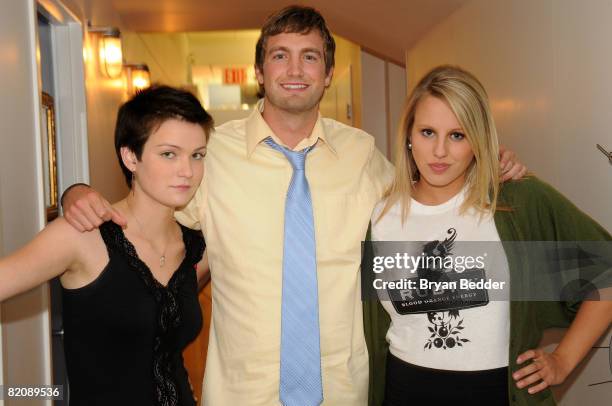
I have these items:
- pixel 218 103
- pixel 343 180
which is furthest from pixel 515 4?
pixel 218 103

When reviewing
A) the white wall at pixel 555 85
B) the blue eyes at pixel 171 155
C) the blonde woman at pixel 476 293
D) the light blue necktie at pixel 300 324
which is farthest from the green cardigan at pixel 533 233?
the blue eyes at pixel 171 155

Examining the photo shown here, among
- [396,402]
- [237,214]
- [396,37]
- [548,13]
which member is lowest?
[396,402]

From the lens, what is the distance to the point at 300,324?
195cm

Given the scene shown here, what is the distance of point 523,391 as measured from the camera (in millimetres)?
1737

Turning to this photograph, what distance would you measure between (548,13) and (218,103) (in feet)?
29.5

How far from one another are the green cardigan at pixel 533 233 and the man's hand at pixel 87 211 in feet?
3.02

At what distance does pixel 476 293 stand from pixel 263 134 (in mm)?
844

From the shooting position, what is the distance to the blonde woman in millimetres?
1752

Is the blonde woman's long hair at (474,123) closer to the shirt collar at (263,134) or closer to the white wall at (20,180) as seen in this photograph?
the shirt collar at (263,134)

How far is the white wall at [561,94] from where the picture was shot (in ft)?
7.63

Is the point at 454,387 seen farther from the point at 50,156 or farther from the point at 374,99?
the point at 374,99

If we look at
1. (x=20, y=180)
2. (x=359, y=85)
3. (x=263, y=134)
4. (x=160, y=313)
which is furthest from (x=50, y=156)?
(x=359, y=85)

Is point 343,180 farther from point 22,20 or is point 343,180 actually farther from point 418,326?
point 22,20

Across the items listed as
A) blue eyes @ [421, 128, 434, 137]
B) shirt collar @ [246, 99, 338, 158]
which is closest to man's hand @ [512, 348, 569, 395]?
blue eyes @ [421, 128, 434, 137]
